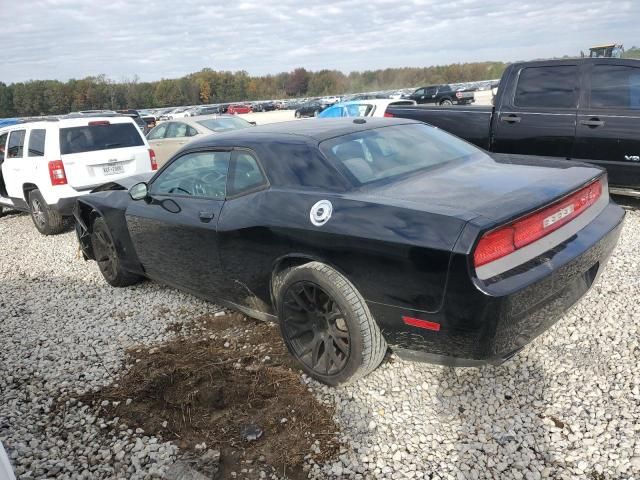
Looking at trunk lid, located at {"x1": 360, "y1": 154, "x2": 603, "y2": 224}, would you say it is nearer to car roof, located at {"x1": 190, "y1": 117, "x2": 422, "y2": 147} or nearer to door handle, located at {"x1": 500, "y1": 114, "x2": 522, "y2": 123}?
car roof, located at {"x1": 190, "y1": 117, "x2": 422, "y2": 147}

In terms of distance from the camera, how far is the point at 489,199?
7.99 ft

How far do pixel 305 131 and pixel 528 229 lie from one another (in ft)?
5.26

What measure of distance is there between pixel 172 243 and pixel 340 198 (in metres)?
1.65

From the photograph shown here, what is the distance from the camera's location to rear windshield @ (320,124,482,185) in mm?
2949

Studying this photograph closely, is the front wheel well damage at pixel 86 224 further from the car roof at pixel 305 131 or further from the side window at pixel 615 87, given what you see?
the side window at pixel 615 87

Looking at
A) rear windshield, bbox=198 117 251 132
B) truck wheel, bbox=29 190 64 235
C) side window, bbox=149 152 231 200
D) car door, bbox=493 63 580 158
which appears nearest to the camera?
side window, bbox=149 152 231 200

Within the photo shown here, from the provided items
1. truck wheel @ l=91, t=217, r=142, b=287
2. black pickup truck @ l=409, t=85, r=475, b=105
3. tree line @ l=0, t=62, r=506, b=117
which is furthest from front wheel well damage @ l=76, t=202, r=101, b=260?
tree line @ l=0, t=62, r=506, b=117

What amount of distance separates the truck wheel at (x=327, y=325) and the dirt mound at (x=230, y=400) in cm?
19

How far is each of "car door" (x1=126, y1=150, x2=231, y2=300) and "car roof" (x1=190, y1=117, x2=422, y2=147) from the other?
132mm

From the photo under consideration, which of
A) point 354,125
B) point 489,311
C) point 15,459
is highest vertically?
point 354,125

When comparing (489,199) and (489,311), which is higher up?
(489,199)

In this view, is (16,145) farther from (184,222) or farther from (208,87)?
(208,87)

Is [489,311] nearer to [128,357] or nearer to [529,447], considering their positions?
[529,447]

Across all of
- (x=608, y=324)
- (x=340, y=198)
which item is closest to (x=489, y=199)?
(x=340, y=198)
